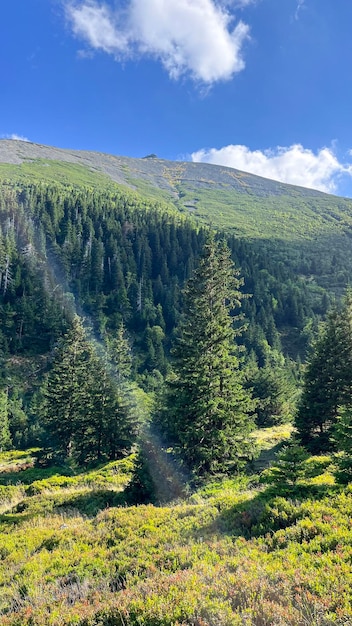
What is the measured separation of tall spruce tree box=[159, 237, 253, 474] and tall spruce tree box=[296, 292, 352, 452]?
272 inches

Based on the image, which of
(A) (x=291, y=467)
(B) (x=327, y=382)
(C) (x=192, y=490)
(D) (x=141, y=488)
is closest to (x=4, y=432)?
(D) (x=141, y=488)

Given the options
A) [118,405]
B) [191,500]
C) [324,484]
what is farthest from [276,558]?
[118,405]

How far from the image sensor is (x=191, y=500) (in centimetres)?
1364

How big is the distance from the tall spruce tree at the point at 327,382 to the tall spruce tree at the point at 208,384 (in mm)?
6914

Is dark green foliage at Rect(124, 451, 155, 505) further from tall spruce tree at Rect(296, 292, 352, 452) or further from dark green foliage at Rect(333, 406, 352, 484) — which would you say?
tall spruce tree at Rect(296, 292, 352, 452)

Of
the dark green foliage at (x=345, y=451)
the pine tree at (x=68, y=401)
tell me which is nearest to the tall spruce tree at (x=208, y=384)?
the dark green foliage at (x=345, y=451)

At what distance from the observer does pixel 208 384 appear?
63.1 ft

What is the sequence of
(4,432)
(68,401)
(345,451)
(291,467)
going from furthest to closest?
1. (4,432)
2. (68,401)
3. (345,451)
4. (291,467)

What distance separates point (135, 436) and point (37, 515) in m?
20.8

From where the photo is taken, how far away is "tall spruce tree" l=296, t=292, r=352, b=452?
23.4 m

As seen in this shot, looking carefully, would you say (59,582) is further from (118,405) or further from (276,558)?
(118,405)

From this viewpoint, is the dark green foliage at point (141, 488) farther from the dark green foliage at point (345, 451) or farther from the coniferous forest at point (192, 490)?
the dark green foliage at point (345, 451)

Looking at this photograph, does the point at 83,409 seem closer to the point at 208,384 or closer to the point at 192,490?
the point at 208,384

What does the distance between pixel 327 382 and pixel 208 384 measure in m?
10.6
